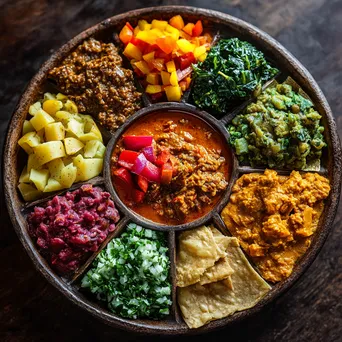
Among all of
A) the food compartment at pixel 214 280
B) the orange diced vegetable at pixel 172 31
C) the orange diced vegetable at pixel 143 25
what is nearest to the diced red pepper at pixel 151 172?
the food compartment at pixel 214 280

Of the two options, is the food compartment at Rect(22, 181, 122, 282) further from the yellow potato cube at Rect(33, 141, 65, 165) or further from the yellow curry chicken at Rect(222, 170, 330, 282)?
the yellow curry chicken at Rect(222, 170, 330, 282)

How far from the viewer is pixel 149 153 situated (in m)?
5.16

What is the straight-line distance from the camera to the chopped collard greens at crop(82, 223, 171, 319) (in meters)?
5.05

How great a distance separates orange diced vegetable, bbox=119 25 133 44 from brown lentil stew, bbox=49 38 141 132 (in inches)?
5.6

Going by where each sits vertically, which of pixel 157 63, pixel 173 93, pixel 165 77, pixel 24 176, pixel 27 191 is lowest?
pixel 27 191

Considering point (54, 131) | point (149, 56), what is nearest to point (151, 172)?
point (54, 131)

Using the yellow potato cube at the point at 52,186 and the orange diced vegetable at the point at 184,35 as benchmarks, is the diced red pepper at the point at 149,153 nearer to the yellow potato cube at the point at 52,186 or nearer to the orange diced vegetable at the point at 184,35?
the yellow potato cube at the point at 52,186

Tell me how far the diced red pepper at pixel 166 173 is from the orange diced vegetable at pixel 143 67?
909mm

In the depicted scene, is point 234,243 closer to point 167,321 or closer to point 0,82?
point 167,321

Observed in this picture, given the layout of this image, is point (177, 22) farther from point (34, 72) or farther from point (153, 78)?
point (34, 72)

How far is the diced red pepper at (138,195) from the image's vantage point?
5184 mm

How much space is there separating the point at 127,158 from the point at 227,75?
120 centimetres

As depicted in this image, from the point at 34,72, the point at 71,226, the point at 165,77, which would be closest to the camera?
the point at 71,226

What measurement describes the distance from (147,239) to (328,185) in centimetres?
170
